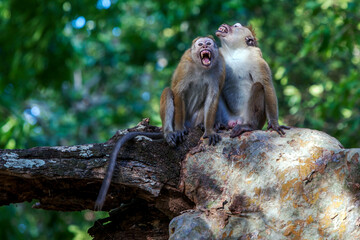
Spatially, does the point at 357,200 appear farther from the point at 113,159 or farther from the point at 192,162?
the point at 113,159

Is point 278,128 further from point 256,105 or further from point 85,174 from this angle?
point 85,174

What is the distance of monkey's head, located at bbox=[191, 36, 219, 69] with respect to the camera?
19.1 ft

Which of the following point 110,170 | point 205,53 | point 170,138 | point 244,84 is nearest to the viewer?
point 110,170

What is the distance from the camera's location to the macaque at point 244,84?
18.9ft

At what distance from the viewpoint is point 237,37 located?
6.57 m

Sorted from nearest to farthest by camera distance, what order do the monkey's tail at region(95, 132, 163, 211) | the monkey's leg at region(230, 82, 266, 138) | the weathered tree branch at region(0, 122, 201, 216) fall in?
1. the monkey's tail at region(95, 132, 163, 211)
2. the weathered tree branch at region(0, 122, 201, 216)
3. the monkey's leg at region(230, 82, 266, 138)

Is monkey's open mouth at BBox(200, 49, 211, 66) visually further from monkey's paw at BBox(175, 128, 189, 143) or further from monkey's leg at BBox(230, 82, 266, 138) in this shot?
monkey's paw at BBox(175, 128, 189, 143)

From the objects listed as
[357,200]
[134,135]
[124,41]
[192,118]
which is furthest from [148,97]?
[357,200]

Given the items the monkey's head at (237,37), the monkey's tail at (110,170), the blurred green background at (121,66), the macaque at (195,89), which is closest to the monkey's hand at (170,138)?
the monkey's tail at (110,170)

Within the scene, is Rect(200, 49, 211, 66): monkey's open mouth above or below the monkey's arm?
above

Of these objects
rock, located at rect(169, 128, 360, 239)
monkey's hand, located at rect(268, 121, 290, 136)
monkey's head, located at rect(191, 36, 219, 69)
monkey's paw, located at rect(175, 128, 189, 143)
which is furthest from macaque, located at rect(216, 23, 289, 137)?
rock, located at rect(169, 128, 360, 239)

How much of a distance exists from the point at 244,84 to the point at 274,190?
2458 millimetres

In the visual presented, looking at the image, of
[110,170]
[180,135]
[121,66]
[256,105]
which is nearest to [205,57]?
[256,105]

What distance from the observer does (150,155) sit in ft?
15.2
